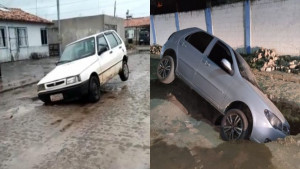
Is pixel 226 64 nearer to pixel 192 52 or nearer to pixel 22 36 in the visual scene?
pixel 192 52

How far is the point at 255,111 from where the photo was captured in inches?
54.6

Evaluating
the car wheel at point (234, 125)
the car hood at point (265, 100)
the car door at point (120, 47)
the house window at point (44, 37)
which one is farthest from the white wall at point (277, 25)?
the house window at point (44, 37)

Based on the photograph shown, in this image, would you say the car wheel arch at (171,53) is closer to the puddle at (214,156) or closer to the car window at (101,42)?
the puddle at (214,156)

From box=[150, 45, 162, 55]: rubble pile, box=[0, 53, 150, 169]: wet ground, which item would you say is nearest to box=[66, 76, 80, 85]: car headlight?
box=[0, 53, 150, 169]: wet ground

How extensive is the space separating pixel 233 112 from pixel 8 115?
4296 mm

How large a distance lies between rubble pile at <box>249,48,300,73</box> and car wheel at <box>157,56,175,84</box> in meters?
0.42

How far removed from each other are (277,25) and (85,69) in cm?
383

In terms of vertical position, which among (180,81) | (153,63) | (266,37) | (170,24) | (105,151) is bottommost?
(105,151)

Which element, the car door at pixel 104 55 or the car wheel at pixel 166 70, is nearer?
the car wheel at pixel 166 70

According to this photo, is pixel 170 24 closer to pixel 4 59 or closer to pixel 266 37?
pixel 266 37

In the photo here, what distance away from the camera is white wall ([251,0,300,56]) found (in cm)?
130

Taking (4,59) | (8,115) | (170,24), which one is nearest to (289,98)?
(170,24)

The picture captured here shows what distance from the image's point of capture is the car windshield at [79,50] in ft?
17.2

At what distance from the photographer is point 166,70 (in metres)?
1.60
